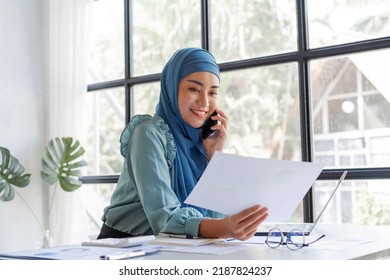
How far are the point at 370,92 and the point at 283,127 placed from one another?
60cm

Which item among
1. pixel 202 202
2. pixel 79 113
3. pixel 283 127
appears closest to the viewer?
pixel 202 202

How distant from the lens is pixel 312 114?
11.0ft

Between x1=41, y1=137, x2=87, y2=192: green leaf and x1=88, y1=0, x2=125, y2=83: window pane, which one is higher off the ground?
x1=88, y1=0, x2=125, y2=83: window pane

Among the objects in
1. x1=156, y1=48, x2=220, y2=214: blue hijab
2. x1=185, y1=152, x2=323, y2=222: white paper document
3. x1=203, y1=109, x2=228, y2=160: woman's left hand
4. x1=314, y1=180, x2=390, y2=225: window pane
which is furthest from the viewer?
x1=314, y1=180, x2=390, y2=225: window pane

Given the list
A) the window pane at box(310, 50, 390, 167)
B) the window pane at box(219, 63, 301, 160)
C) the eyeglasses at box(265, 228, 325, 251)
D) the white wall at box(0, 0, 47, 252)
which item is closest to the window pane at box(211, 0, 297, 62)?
the window pane at box(219, 63, 301, 160)

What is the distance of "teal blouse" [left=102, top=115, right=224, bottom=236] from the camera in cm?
165

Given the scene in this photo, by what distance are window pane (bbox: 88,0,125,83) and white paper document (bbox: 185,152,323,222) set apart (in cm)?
310

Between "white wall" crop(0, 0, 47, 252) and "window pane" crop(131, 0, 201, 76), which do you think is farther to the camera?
"white wall" crop(0, 0, 47, 252)

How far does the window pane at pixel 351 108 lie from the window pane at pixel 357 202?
117 millimetres

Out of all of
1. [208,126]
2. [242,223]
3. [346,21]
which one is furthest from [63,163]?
[242,223]

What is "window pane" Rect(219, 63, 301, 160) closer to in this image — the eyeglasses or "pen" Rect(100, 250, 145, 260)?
the eyeglasses
